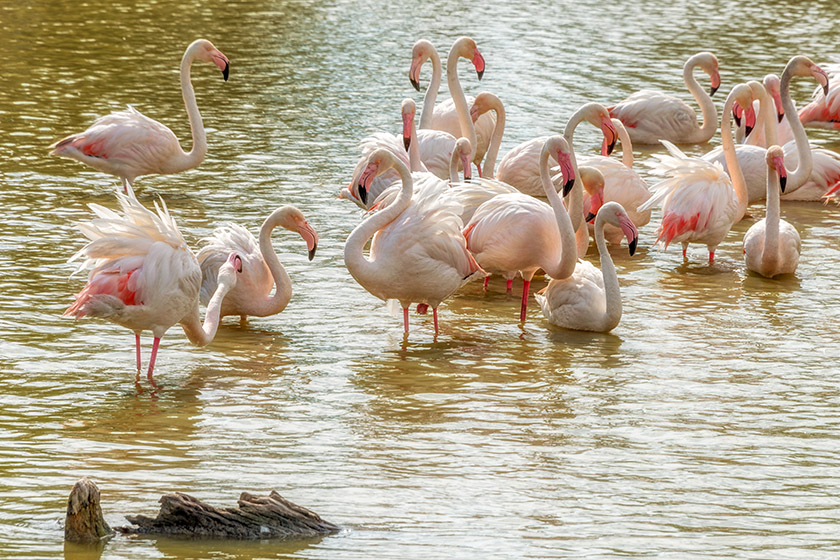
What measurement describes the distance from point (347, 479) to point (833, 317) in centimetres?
412

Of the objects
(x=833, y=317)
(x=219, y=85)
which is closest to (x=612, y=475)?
(x=833, y=317)

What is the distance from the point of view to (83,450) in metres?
5.89

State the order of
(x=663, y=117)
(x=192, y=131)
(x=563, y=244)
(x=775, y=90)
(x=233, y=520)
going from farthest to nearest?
(x=663, y=117)
(x=775, y=90)
(x=192, y=131)
(x=563, y=244)
(x=233, y=520)

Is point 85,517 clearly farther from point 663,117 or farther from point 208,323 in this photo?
point 663,117

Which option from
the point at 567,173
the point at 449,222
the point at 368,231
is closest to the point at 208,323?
the point at 368,231

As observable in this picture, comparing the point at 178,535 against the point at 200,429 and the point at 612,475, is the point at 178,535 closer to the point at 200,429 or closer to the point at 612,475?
the point at 200,429

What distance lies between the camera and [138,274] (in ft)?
22.3

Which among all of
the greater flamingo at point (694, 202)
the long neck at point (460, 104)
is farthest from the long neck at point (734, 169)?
the long neck at point (460, 104)

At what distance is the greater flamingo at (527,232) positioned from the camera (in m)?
8.16

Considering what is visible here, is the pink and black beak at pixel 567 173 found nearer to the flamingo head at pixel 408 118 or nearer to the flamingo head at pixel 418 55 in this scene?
the flamingo head at pixel 408 118

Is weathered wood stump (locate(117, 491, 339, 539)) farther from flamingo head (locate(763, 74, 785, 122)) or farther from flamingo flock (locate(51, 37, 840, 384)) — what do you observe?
flamingo head (locate(763, 74, 785, 122))

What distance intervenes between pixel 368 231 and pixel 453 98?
12.4ft

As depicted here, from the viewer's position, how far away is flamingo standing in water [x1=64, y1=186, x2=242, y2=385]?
676 centimetres

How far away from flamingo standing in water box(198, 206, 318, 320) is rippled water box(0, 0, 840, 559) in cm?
25
